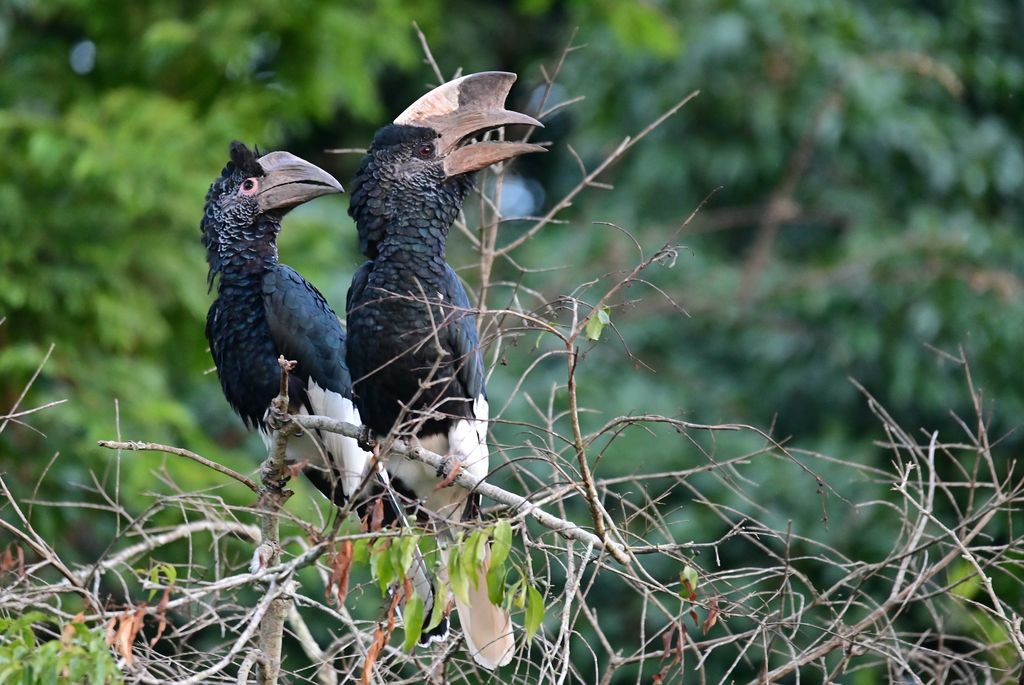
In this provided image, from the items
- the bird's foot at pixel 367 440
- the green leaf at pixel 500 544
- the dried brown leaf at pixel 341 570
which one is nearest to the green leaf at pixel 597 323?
the green leaf at pixel 500 544

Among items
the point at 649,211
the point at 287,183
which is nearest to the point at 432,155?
the point at 287,183

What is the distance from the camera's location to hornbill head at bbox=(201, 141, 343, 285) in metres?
4.01

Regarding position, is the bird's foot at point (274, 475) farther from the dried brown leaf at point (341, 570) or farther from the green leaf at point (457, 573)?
the green leaf at point (457, 573)

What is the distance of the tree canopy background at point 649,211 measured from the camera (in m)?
5.78

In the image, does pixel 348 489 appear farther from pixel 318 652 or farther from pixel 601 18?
pixel 601 18

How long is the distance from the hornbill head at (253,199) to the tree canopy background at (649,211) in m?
1.64

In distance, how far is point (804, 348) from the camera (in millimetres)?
7266

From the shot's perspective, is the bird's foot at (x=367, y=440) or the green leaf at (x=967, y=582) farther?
the bird's foot at (x=367, y=440)

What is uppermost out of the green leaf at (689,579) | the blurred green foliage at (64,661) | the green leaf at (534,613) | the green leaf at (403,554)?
the blurred green foliage at (64,661)

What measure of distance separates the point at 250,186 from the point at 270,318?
52 cm

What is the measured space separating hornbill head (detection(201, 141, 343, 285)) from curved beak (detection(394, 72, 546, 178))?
1.81 feet

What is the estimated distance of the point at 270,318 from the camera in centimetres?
381

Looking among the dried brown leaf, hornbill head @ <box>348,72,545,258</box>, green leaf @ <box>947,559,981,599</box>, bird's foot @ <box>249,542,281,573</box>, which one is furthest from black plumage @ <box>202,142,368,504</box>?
green leaf @ <box>947,559,981,599</box>

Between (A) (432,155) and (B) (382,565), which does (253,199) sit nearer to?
(A) (432,155)
